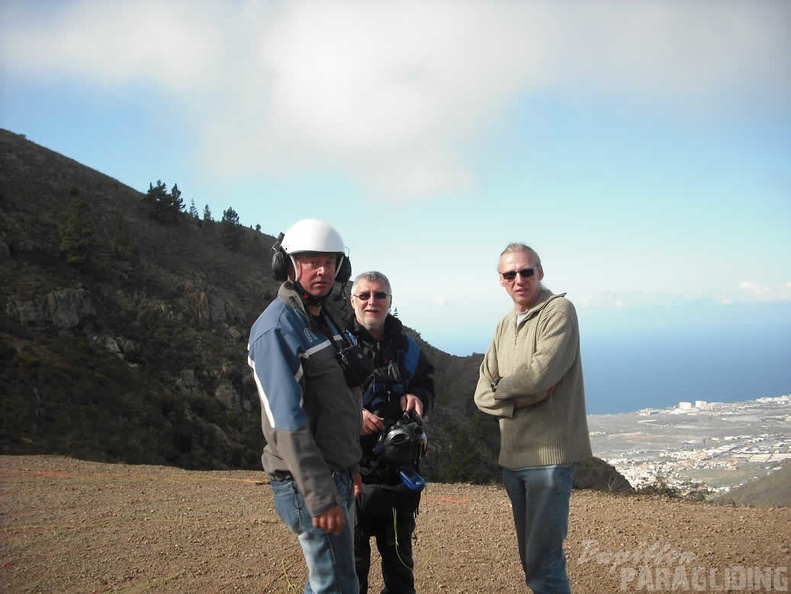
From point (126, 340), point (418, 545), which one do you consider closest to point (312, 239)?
point (418, 545)

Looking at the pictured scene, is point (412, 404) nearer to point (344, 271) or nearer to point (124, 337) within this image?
point (344, 271)

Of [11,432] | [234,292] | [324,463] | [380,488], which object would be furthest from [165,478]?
[234,292]

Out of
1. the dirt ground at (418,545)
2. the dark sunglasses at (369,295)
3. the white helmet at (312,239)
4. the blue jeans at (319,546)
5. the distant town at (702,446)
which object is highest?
the white helmet at (312,239)

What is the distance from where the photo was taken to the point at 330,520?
94.0 inches

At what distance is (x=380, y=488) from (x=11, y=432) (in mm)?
16002

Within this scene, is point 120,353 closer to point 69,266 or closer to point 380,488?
point 69,266

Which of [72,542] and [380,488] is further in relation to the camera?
[72,542]

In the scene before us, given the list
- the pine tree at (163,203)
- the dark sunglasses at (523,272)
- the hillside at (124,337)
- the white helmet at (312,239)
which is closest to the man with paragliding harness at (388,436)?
the dark sunglasses at (523,272)

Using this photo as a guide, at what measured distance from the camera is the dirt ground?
198 inches

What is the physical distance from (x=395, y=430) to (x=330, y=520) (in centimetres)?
108

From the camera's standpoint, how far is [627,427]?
6625cm

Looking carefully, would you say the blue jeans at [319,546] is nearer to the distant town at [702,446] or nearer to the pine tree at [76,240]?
the distant town at [702,446]

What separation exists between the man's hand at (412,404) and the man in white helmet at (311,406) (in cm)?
83

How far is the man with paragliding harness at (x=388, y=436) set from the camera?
11.4 feet
